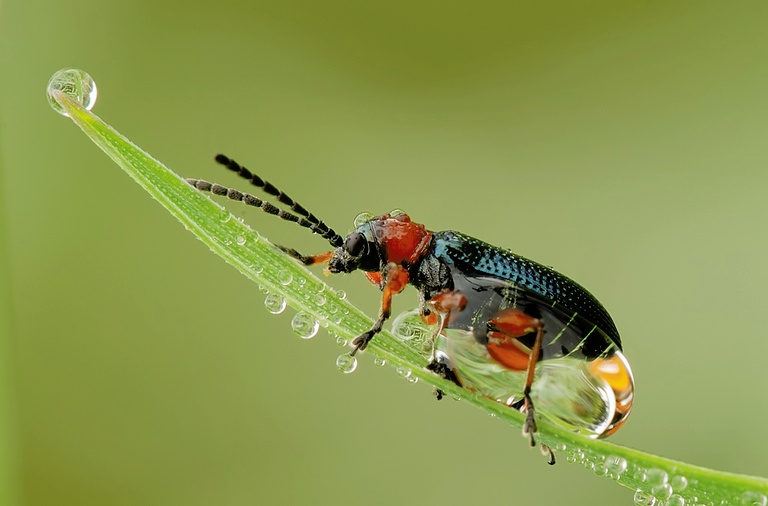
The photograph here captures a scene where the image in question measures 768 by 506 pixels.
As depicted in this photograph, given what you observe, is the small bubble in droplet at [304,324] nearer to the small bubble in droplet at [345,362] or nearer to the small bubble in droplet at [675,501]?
the small bubble in droplet at [345,362]

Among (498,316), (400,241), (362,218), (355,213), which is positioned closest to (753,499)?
(498,316)

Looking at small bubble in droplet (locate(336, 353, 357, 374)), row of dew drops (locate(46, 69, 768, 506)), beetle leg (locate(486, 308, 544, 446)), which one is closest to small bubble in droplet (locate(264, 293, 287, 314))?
row of dew drops (locate(46, 69, 768, 506))

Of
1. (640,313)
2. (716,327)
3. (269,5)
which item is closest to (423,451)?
(640,313)

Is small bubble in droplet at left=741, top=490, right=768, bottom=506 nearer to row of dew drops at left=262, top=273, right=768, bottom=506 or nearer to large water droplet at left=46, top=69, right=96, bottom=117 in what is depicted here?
row of dew drops at left=262, top=273, right=768, bottom=506

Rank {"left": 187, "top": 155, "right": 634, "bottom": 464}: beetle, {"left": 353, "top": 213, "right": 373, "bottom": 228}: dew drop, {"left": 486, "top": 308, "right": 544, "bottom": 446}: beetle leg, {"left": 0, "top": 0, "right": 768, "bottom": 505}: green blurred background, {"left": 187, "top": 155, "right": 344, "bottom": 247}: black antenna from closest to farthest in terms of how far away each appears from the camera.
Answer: {"left": 187, "top": 155, "right": 634, "bottom": 464}: beetle, {"left": 486, "top": 308, "right": 544, "bottom": 446}: beetle leg, {"left": 187, "top": 155, "right": 344, "bottom": 247}: black antenna, {"left": 353, "top": 213, "right": 373, "bottom": 228}: dew drop, {"left": 0, "top": 0, "right": 768, "bottom": 505}: green blurred background

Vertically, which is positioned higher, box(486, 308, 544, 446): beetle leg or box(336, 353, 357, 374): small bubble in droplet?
box(486, 308, 544, 446): beetle leg

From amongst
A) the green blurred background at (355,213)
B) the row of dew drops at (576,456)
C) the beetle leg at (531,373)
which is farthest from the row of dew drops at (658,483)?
the green blurred background at (355,213)

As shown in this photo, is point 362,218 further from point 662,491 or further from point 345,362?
point 662,491

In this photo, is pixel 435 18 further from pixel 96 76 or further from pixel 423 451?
pixel 423 451
